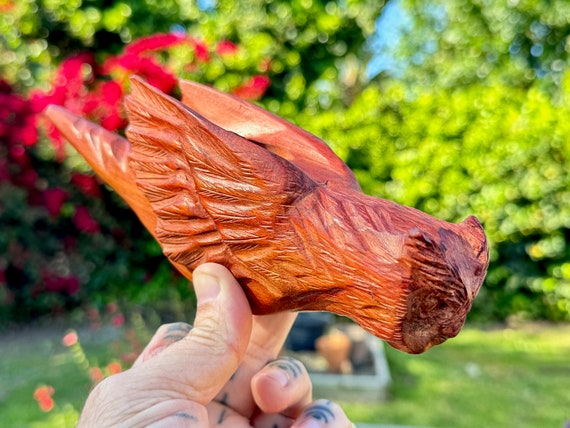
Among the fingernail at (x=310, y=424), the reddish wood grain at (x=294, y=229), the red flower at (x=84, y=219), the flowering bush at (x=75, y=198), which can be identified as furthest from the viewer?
the red flower at (x=84, y=219)

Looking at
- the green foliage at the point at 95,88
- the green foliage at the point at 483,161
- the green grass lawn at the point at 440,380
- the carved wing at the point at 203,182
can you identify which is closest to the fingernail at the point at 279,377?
the carved wing at the point at 203,182

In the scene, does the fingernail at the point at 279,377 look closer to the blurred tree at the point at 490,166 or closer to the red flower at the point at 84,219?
the red flower at the point at 84,219

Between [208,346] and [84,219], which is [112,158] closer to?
[208,346]

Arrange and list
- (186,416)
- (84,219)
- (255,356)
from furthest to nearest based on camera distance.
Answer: (84,219) < (255,356) < (186,416)

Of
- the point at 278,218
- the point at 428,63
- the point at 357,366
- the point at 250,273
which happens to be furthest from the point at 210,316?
the point at 428,63

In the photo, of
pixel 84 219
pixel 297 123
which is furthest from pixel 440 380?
pixel 84 219
